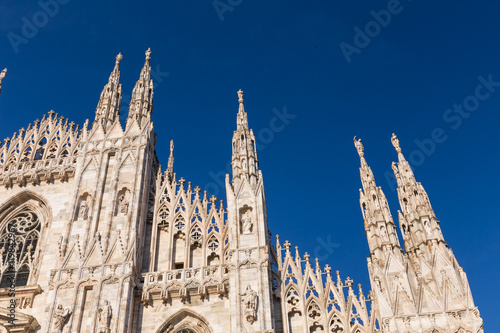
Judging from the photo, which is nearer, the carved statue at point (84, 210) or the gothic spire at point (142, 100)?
the carved statue at point (84, 210)

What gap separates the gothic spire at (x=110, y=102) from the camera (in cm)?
2245

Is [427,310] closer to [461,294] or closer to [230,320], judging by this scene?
[461,294]

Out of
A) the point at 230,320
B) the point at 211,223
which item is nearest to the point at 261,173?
the point at 211,223

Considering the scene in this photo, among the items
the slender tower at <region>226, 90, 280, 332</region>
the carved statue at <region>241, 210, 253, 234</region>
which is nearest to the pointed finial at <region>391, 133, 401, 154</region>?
the slender tower at <region>226, 90, 280, 332</region>

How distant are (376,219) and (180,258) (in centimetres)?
636

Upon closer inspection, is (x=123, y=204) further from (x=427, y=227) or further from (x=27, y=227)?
(x=427, y=227)

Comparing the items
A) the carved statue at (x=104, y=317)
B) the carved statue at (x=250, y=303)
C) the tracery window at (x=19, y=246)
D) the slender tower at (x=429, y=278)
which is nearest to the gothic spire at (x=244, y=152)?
the carved statue at (x=250, y=303)

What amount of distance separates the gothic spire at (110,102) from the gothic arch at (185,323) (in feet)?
28.1

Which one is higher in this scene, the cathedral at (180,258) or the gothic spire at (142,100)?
the gothic spire at (142,100)

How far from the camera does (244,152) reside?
65.9ft

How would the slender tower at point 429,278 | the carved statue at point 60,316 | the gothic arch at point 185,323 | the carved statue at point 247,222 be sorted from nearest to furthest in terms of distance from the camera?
1. the slender tower at point 429,278
2. the carved statue at point 60,316
3. the gothic arch at point 185,323
4. the carved statue at point 247,222

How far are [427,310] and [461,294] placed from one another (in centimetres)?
100

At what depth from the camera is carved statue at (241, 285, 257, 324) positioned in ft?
50.4

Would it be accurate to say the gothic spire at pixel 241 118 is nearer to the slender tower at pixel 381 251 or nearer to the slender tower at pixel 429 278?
the slender tower at pixel 381 251
